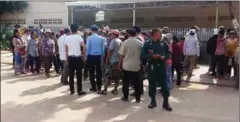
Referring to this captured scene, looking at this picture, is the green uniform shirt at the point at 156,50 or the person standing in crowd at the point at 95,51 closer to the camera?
the green uniform shirt at the point at 156,50

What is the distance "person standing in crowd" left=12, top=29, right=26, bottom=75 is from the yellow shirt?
5997 mm

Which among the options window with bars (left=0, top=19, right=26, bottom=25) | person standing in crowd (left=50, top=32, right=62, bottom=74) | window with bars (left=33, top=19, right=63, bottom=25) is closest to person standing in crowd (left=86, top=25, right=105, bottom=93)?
person standing in crowd (left=50, top=32, right=62, bottom=74)

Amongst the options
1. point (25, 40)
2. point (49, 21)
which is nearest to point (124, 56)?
point (25, 40)

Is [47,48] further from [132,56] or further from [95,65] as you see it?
[132,56]

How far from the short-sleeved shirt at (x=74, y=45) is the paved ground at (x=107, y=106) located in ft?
3.12

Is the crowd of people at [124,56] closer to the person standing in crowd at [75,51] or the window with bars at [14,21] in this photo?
the person standing in crowd at [75,51]

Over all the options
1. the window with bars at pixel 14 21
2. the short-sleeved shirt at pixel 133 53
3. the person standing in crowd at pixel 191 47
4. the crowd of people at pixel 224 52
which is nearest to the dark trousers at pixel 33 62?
the person standing in crowd at pixel 191 47

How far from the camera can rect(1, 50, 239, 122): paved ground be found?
5.95 metres

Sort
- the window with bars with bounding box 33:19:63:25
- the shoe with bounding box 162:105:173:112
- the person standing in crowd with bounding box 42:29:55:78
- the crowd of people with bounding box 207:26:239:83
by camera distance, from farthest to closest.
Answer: the window with bars with bounding box 33:19:63:25
the person standing in crowd with bounding box 42:29:55:78
the crowd of people with bounding box 207:26:239:83
the shoe with bounding box 162:105:173:112

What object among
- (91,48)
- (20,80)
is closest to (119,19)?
(20,80)

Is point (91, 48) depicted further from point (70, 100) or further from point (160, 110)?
point (160, 110)

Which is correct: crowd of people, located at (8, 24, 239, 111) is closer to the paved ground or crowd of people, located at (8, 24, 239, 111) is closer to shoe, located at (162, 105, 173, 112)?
shoe, located at (162, 105, 173, 112)

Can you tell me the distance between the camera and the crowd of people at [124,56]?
645 centimetres

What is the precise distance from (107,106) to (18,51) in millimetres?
5007
